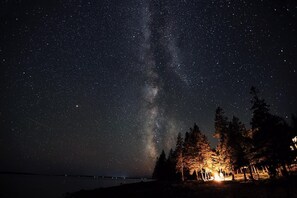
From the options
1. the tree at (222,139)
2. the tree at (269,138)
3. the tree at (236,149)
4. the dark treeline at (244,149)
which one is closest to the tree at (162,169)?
the dark treeline at (244,149)

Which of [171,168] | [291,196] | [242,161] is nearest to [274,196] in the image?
[291,196]

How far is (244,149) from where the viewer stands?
135 ft

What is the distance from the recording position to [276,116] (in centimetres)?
2647

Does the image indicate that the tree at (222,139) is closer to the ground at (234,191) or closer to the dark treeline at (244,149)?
the dark treeline at (244,149)

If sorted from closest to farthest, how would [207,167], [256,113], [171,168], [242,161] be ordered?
[256,113] < [242,161] < [207,167] < [171,168]

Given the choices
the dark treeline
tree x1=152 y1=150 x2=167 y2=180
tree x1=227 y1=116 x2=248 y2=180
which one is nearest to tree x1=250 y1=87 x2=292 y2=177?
the dark treeline

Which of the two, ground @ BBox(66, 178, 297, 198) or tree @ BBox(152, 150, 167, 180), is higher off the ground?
tree @ BBox(152, 150, 167, 180)

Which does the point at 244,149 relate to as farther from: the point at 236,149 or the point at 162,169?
the point at 162,169

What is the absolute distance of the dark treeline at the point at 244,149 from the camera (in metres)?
25.8

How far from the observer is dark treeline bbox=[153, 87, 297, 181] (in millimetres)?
25781

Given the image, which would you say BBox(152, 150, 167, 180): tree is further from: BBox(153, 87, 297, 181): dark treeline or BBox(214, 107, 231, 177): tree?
BBox(214, 107, 231, 177): tree

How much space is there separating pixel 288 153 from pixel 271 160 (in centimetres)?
205

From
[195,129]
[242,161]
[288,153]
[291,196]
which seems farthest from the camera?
[195,129]

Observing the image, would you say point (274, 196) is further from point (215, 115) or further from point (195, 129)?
point (195, 129)
